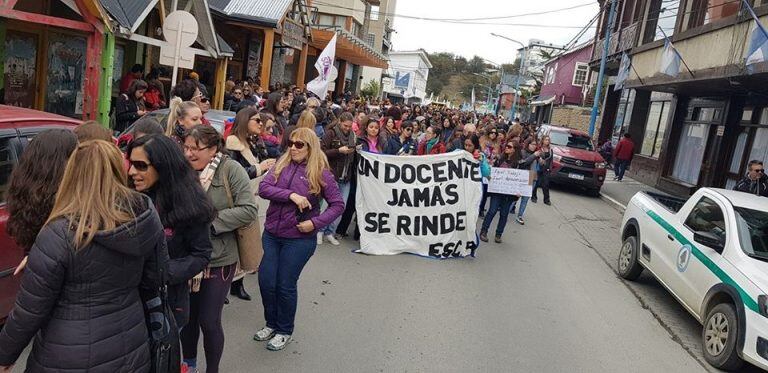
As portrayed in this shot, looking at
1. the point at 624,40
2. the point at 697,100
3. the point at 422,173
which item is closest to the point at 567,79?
the point at 624,40

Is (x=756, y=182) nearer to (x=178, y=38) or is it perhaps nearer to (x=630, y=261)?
(x=630, y=261)

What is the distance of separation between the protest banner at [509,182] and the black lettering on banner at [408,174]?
1508mm

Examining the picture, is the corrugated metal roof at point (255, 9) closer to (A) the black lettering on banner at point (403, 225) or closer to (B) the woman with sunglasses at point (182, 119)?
(A) the black lettering on banner at point (403, 225)

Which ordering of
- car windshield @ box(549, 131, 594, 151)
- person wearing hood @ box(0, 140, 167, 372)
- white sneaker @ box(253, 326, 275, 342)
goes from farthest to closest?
car windshield @ box(549, 131, 594, 151)
white sneaker @ box(253, 326, 275, 342)
person wearing hood @ box(0, 140, 167, 372)

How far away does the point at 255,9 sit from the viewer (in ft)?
61.6

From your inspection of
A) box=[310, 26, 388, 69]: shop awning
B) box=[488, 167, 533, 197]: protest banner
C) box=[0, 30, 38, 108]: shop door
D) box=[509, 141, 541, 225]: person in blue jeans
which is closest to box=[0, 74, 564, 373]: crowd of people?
box=[488, 167, 533, 197]: protest banner

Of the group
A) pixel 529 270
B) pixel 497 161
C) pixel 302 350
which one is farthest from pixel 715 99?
pixel 302 350

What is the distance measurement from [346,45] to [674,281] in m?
21.8

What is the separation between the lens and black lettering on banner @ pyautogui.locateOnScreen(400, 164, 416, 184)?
788 centimetres

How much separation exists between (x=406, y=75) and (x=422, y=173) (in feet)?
252

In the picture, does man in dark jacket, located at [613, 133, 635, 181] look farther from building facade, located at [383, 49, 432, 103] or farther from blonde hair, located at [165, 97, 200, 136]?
building facade, located at [383, 49, 432, 103]

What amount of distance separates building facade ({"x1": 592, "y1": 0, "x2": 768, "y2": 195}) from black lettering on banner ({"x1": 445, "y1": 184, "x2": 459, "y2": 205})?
7.37 meters

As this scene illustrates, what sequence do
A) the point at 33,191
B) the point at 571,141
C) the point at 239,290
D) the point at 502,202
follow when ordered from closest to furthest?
the point at 33,191 → the point at 239,290 → the point at 502,202 → the point at 571,141

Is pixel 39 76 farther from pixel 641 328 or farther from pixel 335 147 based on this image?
pixel 641 328
